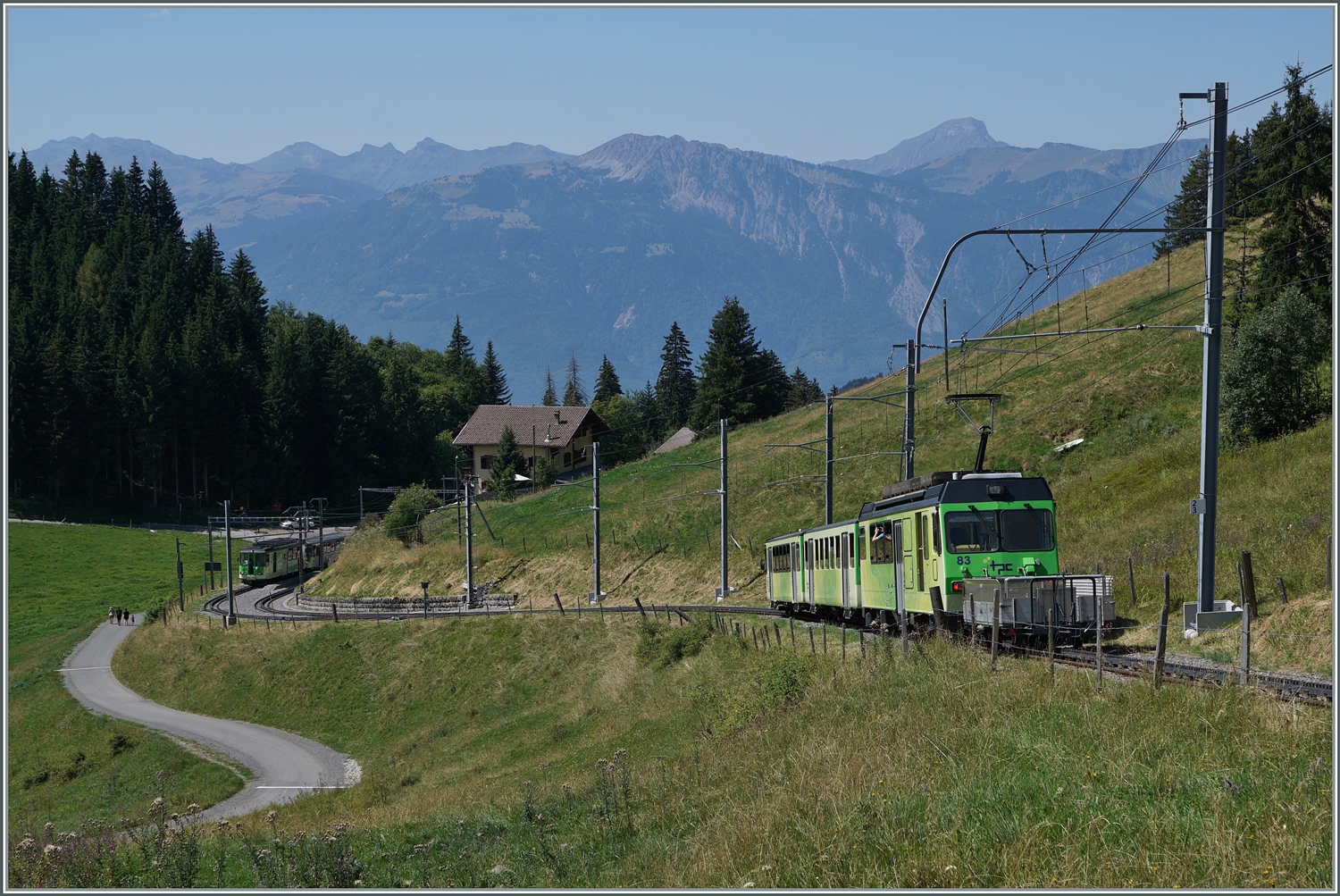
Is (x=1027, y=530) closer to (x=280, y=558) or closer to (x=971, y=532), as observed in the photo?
(x=971, y=532)

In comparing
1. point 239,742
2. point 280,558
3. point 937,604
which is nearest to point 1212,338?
point 937,604

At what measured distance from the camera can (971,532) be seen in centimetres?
2323

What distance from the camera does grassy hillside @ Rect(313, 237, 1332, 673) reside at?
28.9m

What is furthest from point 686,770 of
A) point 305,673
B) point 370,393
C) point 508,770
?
point 370,393

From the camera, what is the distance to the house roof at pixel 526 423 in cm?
12838

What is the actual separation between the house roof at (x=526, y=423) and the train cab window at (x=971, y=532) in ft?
343

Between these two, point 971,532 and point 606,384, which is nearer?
point 971,532

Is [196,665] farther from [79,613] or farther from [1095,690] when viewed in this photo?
[1095,690]

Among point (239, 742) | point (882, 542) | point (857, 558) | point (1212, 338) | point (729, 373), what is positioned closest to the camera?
point (1212, 338)

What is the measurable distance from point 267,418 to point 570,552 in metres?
71.1

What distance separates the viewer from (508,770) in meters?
28.1

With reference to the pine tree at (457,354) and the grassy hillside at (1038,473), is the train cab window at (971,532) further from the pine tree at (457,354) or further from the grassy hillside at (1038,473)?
the pine tree at (457,354)

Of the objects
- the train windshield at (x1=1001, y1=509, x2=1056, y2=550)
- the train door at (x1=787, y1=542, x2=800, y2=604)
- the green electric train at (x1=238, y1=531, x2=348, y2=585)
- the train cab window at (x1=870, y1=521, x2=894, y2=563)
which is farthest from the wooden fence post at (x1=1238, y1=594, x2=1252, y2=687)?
the green electric train at (x1=238, y1=531, x2=348, y2=585)

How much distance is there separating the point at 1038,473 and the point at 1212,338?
31.0 metres
